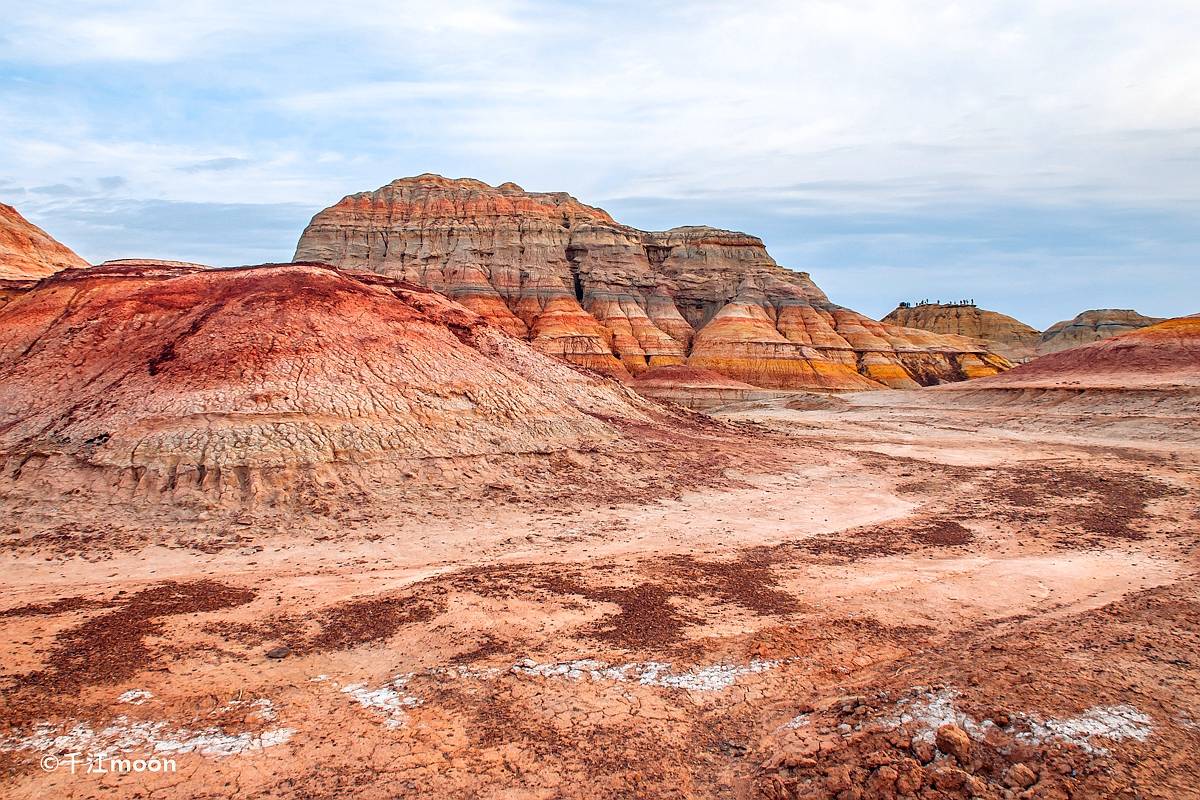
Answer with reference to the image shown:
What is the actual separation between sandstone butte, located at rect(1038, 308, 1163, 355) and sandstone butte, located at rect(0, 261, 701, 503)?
110624mm

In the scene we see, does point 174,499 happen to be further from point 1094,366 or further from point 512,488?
point 1094,366

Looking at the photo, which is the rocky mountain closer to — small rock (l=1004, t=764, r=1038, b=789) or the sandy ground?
the sandy ground

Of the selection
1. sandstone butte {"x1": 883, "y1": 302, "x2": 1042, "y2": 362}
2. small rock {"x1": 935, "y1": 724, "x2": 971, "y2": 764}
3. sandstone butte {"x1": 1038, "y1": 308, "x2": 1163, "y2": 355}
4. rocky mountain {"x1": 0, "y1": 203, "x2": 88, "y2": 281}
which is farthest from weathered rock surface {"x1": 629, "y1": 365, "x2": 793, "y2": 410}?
sandstone butte {"x1": 1038, "y1": 308, "x2": 1163, "y2": 355}

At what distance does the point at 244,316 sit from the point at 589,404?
10708mm

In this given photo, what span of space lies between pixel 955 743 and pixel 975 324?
421 feet

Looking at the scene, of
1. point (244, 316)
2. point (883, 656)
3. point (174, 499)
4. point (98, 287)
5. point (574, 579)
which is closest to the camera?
point (883, 656)

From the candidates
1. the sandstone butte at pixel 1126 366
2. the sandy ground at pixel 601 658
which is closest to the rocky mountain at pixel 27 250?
the sandy ground at pixel 601 658

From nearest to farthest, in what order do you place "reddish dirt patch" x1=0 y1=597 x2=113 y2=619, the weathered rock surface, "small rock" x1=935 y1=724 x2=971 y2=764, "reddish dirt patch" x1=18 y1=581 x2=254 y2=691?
"small rock" x1=935 y1=724 x2=971 y2=764
"reddish dirt patch" x1=18 y1=581 x2=254 y2=691
"reddish dirt patch" x1=0 y1=597 x2=113 y2=619
the weathered rock surface

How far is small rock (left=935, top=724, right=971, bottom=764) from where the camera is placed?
520cm

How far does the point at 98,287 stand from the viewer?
20.7 metres

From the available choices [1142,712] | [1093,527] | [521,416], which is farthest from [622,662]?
[521,416]

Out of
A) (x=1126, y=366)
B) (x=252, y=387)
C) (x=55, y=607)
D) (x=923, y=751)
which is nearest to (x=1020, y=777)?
(x=923, y=751)

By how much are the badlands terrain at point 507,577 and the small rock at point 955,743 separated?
0.07 ft

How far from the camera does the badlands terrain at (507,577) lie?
561 centimetres
